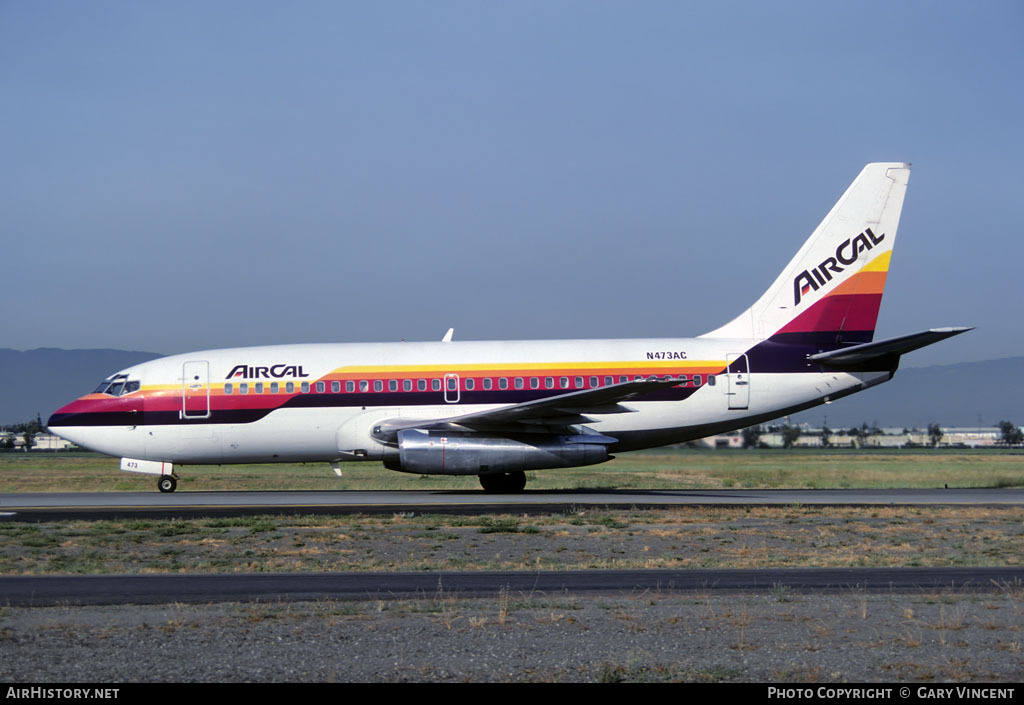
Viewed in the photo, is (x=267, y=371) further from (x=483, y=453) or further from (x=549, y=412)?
(x=549, y=412)

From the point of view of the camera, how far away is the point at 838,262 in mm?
30656

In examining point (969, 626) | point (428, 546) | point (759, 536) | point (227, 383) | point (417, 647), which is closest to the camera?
point (417, 647)

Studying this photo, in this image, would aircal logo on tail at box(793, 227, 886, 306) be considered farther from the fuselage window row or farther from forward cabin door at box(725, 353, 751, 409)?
the fuselage window row

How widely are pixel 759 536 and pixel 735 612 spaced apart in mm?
8095

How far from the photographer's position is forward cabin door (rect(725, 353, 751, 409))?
29.8 m

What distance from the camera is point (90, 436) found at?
2989 centimetres

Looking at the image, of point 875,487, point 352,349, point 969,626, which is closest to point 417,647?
point 969,626

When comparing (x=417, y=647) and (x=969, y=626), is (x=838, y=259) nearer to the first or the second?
(x=969, y=626)

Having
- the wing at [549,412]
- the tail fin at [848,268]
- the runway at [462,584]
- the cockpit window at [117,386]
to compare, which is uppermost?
the tail fin at [848,268]

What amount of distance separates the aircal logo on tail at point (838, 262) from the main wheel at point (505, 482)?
9.20 m

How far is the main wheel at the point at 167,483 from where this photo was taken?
30625 millimetres

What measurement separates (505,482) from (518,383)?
290 centimetres

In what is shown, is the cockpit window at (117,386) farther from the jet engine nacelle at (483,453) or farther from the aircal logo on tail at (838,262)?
the aircal logo on tail at (838,262)

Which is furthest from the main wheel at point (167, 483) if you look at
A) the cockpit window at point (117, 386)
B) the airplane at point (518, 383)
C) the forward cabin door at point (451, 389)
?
the forward cabin door at point (451, 389)
